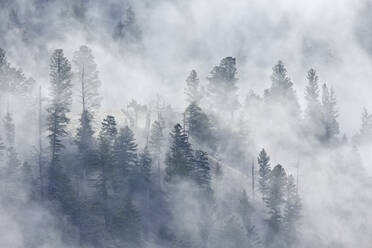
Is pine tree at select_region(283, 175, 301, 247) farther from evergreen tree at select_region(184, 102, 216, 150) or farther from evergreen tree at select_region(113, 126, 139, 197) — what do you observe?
evergreen tree at select_region(113, 126, 139, 197)

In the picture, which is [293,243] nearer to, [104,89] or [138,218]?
[138,218]

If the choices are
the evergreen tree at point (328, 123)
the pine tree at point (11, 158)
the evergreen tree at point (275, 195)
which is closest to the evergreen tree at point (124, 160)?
the pine tree at point (11, 158)

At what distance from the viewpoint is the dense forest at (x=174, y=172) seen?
70.4 meters

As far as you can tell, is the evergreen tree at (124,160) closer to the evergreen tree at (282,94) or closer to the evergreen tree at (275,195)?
the evergreen tree at (275,195)

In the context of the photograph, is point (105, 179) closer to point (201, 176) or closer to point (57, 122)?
point (57, 122)

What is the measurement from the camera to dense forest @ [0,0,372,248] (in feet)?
231

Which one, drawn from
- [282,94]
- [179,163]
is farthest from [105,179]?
[282,94]

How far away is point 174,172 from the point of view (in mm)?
72875

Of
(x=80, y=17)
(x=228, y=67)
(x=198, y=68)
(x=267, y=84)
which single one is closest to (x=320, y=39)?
(x=267, y=84)

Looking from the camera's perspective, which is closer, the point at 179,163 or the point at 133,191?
the point at 179,163

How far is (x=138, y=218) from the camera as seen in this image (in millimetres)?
69250

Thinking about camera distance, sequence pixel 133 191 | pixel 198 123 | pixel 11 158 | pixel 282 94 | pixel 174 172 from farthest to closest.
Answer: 1. pixel 282 94
2. pixel 198 123
3. pixel 133 191
4. pixel 174 172
5. pixel 11 158

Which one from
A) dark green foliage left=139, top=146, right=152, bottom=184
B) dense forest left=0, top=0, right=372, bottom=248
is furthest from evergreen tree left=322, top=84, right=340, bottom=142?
dark green foliage left=139, top=146, right=152, bottom=184

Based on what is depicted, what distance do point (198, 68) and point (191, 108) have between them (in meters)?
84.8
